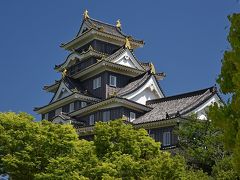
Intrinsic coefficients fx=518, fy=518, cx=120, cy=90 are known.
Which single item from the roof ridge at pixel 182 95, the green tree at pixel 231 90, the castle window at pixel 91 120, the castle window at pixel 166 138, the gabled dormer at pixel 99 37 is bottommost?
the green tree at pixel 231 90

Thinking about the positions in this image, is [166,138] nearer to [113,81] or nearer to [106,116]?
[106,116]

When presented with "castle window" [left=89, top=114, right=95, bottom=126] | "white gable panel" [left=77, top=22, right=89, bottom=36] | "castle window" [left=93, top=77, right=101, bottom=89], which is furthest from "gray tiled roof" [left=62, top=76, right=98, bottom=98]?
"white gable panel" [left=77, top=22, right=89, bottom=36]

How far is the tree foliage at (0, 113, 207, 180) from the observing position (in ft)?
87.1

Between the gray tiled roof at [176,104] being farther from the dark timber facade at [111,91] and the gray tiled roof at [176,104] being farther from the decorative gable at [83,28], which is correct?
the decorative gable at [83,28]

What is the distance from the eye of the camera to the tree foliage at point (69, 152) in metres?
26.6

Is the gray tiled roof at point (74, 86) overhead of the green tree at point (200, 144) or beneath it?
overhead

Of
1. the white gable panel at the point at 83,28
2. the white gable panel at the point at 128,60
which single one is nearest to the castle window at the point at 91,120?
the white gable panel at the point at 128,60

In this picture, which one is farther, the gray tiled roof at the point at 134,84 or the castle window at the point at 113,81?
the castle window at the point at 113,81

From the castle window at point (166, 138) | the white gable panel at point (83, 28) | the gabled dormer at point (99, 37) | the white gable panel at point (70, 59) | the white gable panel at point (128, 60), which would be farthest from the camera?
the white gable panel at point (83, 28)

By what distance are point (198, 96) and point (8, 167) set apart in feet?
64.4

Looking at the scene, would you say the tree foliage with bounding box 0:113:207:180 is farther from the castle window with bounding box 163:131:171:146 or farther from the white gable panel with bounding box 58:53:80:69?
the white gable panel with bounding box 58:53:80:69

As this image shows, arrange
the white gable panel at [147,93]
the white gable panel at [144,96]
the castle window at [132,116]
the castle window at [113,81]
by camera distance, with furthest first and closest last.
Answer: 1. the castle window at [113,81]
2. the white gable panel at [144,96]
3. the white gable panel at [147,93]
4. the castle window at [132,116]

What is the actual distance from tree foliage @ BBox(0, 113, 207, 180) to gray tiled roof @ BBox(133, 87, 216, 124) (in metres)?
11.0

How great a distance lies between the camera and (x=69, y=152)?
29.7 meters
